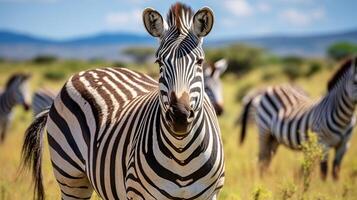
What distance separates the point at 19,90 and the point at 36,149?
1115 centimetres

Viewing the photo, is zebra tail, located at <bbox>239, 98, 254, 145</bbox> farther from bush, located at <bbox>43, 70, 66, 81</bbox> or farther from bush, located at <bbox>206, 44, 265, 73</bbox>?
bush, located at <bbox>206, 44, 265, 73</bbox>

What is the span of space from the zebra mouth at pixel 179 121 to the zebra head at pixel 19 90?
13125mm

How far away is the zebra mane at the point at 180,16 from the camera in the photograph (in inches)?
141

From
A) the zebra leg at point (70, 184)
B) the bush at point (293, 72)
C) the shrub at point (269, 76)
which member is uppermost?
the zebra leg at point (70, 184)

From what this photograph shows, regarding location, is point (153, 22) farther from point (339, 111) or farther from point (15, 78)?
point (15, 78)

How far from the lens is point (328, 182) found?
26.3ft

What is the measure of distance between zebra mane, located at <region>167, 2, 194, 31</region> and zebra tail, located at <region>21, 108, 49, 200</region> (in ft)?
7.33

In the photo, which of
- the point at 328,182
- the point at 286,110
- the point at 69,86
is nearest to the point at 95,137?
the point at 69,86

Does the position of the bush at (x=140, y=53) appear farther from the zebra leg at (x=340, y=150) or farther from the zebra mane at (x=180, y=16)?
the zebra mane at (x=180, y=16)

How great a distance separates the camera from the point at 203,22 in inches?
142

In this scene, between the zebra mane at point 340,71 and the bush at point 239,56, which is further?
the bush at point 239,56

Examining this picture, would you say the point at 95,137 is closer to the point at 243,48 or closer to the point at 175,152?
the point at 175,152

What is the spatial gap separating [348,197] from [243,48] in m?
47.8

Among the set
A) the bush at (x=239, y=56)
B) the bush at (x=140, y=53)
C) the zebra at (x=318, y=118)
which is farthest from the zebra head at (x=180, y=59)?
the bush at (x=140, y=53)
